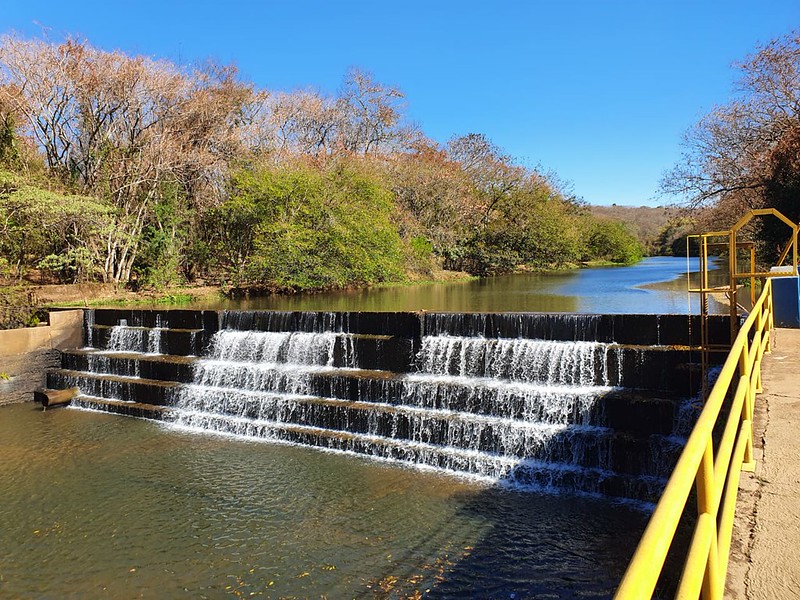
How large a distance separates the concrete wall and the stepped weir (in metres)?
0.61

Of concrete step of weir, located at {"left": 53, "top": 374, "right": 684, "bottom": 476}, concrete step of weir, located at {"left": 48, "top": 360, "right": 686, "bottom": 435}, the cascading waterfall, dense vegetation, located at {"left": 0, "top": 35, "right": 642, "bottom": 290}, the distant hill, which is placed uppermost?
the distant hill

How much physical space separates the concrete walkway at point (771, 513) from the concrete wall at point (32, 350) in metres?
14.6

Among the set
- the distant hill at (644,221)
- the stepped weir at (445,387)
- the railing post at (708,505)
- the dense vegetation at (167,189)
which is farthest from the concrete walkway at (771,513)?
the distant hill at (644,221)

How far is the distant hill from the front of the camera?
8694 cm

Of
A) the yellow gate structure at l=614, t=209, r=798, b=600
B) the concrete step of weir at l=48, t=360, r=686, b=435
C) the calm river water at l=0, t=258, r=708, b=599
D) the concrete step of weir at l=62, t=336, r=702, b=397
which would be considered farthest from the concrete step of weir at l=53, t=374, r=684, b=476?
the yellow gate structure at l=614, t=209, r=798, b=600

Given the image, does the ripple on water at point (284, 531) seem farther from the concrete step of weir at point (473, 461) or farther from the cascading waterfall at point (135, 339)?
the cascading waterfall at point (135, 339)

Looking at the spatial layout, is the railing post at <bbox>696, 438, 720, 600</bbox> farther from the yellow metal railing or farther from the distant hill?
the distant hill

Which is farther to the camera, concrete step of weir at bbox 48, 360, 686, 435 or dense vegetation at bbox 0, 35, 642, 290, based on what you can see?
dense vegetation at bbox 0, 35, 642, 290

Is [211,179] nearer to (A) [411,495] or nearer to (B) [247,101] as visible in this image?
(B) [247,101]

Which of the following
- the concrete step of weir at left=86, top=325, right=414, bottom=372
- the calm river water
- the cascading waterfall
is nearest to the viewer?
the calm river water

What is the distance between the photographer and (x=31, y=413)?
40.4 ft

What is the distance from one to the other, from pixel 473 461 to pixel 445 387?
1694 millimetres

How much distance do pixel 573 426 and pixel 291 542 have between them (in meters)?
4.39

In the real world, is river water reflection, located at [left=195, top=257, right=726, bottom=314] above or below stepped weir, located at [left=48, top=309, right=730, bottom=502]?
above
